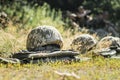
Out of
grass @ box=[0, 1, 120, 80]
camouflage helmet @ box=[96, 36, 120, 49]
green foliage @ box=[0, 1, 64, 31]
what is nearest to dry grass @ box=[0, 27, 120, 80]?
grass @ box=[0, 1, 120, 80]

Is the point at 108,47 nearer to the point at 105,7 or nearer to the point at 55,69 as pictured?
the point at 55,69

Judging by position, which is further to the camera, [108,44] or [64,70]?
[108,44]

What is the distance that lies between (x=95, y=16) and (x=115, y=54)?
13.5 meters

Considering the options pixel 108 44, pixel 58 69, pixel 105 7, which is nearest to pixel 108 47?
pixel 108 44

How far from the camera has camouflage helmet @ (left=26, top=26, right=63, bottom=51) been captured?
14.7m

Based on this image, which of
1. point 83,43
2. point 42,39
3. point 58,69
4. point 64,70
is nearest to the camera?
point 64,70

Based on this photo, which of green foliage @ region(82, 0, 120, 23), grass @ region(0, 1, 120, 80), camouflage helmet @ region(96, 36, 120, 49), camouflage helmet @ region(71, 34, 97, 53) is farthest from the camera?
green foliage @ region(82, 0, 120, 23)

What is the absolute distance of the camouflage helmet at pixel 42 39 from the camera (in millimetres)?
14719

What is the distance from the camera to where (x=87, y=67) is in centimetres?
1276

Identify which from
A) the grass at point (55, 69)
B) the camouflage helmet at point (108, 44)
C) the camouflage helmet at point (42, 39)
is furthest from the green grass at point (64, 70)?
the camouflage helmet at point (108, 44)

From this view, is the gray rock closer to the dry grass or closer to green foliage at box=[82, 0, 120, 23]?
the dry grass

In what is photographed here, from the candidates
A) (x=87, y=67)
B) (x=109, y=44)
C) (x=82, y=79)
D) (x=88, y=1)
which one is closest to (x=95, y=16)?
(x=88, y=1)

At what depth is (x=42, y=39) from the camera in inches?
581

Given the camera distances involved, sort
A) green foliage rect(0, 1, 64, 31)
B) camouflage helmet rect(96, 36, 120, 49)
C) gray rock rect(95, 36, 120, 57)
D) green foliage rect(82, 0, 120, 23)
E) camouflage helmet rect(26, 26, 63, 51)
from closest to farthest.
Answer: camouflage helmet rect(26, 26, 63, 51)
gray rock rect(95, 36, 120, 57)
camouflage helmet rect(96, 36, 120, 49)
green foliage rect(0, 1, 64, 31)
green foliage rect(82, 0, 120, 23)
